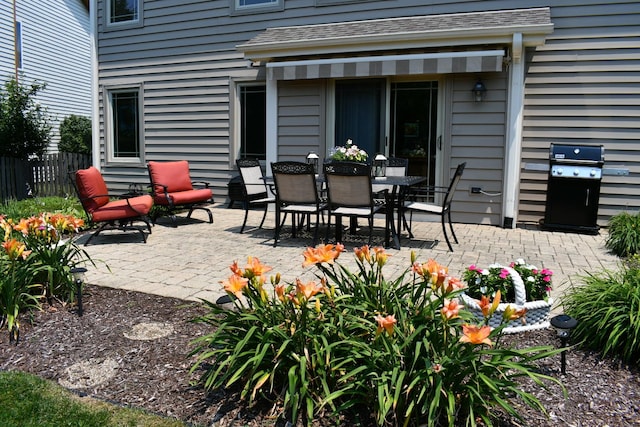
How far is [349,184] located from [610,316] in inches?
125

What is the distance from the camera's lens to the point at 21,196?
10.6m

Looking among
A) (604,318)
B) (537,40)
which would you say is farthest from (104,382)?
(537,40)

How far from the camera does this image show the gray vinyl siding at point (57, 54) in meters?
15.6

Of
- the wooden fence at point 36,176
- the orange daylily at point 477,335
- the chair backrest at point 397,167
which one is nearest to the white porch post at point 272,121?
the chair backrest at point 397,167

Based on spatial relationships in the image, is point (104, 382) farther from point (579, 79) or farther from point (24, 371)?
point (579, 79)

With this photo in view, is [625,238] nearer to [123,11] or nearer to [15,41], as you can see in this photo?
[123,11]

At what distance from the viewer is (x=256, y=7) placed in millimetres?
9352

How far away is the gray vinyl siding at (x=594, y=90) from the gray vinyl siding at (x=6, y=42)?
1427 centimetres

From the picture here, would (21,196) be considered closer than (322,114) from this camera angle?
No

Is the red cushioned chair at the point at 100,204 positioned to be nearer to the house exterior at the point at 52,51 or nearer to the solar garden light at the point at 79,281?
the solar garden light at the point at 79,281

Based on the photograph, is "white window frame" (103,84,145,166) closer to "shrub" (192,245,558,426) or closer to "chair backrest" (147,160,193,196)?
"chair backrest" (147,160,193,196)

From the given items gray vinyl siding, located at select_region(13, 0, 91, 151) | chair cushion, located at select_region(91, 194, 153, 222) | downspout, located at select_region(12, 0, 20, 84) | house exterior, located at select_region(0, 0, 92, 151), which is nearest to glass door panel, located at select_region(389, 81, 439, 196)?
chair cushion, located at select_region(91, 194, 153, 222)

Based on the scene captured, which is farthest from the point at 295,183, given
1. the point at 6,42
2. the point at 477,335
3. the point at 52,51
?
the point at 52,51

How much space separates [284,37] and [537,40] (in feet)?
13.0
